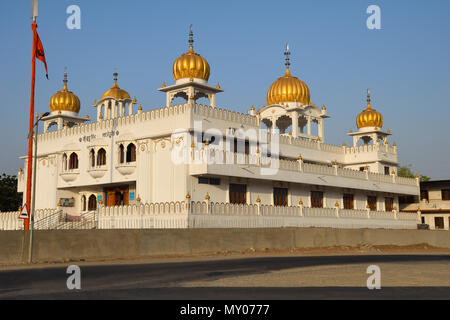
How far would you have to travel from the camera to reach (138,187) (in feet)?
122

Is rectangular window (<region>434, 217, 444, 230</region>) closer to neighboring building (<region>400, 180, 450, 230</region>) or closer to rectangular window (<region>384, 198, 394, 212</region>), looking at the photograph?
neighboring building (<region>400, 180, 450, 230</region>)

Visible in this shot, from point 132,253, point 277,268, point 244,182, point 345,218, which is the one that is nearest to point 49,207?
point 244,182

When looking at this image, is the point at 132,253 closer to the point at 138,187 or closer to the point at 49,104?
the point at 138,187

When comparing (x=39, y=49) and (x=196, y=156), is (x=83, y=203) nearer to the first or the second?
(x=196, y=156)

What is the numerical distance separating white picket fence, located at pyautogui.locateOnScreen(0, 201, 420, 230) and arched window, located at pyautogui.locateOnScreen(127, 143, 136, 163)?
531cm

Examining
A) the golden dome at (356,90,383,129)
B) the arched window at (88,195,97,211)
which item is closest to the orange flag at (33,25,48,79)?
the arched window at (88,195,97,211)

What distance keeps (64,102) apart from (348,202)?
2765 centimetres

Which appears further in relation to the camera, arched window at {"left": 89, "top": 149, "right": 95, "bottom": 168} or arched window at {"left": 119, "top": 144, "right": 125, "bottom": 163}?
arched window at {"left": 89, "top": 149, "right": 95, "bottom": 168}

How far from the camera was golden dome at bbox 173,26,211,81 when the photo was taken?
129 feet

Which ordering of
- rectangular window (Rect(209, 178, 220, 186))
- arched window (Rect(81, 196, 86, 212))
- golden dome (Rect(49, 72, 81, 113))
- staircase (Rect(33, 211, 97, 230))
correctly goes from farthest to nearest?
golden dome (Rect(49, 72, 81, 113)) < arched window (Rect(81, 196, 86, 212)) < staircase (Rect(33, 211, 97, 230)) < rectangular window (Rect(209, 178, 220, 186))

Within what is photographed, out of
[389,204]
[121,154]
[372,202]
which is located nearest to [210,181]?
[121,154]

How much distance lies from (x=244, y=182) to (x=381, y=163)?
1991 cm

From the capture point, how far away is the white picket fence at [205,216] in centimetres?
3053

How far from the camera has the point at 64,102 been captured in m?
48.2
